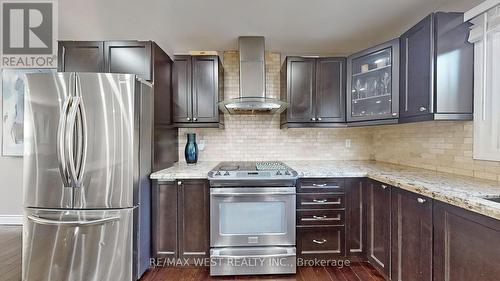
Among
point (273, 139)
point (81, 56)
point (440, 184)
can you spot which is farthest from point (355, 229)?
point (81, 56)

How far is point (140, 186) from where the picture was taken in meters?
2.12

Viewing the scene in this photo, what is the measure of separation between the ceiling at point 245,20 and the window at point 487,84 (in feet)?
1.64

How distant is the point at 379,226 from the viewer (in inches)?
83.4

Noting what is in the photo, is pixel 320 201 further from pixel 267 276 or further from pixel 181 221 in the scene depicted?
pixel 181 221

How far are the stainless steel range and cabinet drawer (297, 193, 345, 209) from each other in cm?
11

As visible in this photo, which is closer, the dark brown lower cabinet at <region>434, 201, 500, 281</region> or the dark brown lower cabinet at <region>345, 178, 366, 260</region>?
the dark brown lower cabinet at <region>434, 201, 500, 281</region>

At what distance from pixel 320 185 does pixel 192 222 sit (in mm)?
1308

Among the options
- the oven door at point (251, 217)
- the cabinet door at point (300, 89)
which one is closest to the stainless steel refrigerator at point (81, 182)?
the oven door at point (251, 217)

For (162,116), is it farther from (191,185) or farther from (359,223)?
(359,223)

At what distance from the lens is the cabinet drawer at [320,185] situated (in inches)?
91.7

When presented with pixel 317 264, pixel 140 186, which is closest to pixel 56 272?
pixel 140 186

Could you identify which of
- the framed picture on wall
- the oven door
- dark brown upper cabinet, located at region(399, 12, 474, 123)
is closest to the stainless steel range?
the oven door

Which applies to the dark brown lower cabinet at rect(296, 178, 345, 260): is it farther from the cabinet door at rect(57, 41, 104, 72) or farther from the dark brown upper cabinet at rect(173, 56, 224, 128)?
the cabinet door at rect(57, 41, 104, 72)

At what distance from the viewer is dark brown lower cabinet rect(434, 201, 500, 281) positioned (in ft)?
3.71
